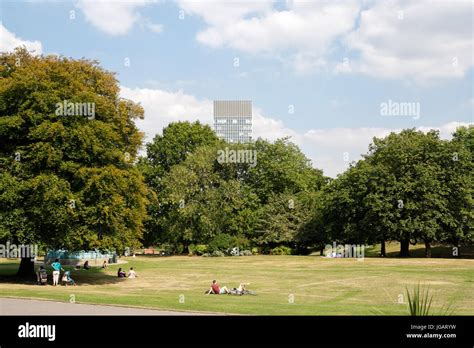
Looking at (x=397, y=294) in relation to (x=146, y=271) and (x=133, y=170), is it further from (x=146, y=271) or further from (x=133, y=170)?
(x=146, y=271)

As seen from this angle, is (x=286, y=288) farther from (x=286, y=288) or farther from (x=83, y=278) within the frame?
(x=83, y=278)

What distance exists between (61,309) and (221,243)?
49.6 metres

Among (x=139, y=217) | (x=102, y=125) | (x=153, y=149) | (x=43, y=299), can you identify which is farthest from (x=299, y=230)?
(x=43, y=299)

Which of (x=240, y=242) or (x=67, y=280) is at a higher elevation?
(x=67, y=280)

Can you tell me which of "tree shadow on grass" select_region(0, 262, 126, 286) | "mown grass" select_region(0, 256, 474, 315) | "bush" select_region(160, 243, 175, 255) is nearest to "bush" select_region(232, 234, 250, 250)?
"bush" select_region(160, 243, 175, 255)

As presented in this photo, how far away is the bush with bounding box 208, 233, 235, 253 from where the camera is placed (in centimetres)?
6850

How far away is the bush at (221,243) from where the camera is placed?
6850 centimetres

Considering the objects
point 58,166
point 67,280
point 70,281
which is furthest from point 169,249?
point 58,166

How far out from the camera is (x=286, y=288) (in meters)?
30.9
